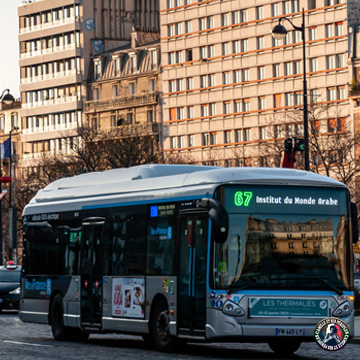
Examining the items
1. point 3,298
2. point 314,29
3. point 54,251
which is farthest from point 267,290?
point 314,29

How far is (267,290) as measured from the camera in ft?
68.1

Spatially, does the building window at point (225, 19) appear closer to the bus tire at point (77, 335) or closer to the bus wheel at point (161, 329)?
the bus tire at point (77, 335)

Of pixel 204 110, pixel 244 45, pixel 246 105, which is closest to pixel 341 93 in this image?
pixel 246 105

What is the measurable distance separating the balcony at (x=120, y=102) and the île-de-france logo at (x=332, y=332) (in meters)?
95.6

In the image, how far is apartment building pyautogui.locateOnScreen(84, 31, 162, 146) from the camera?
382 ft

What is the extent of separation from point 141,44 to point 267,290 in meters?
101

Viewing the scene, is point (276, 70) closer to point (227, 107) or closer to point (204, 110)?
point (227, 107)

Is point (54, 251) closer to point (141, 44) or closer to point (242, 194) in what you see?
point (242, 194)

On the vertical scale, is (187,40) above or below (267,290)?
above

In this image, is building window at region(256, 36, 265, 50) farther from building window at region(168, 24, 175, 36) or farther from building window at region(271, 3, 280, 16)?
building window at region(168, 24, 175, 36)

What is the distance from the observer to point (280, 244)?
68.7 ft

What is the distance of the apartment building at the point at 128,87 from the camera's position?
11650 centimetres

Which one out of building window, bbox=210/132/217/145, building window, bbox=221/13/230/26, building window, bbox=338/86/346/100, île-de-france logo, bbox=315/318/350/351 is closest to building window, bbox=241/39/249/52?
building window, bbox=221/13/230/26

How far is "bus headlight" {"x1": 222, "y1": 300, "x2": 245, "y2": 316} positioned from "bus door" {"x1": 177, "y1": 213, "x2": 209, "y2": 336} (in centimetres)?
43
